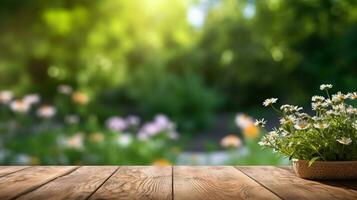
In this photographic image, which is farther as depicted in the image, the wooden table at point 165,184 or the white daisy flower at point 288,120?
the white daisy flower at point 288,120

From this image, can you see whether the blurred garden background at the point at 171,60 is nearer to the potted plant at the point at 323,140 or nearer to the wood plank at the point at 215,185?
the wood plank at the point at 215,185

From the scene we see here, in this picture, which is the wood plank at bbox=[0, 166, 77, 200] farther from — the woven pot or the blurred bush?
the blurred bush

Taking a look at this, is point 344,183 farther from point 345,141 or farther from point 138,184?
point 138,184

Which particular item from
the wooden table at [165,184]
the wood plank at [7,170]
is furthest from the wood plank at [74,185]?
the wood plank at [7,170]

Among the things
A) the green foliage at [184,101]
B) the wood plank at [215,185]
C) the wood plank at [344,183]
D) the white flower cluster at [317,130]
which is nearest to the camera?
the wood plank at [215,185]

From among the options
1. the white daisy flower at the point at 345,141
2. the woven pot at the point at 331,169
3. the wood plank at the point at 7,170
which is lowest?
the woven pot at the point at 331,169

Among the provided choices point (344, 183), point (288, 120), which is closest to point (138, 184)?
point (288, 120)
